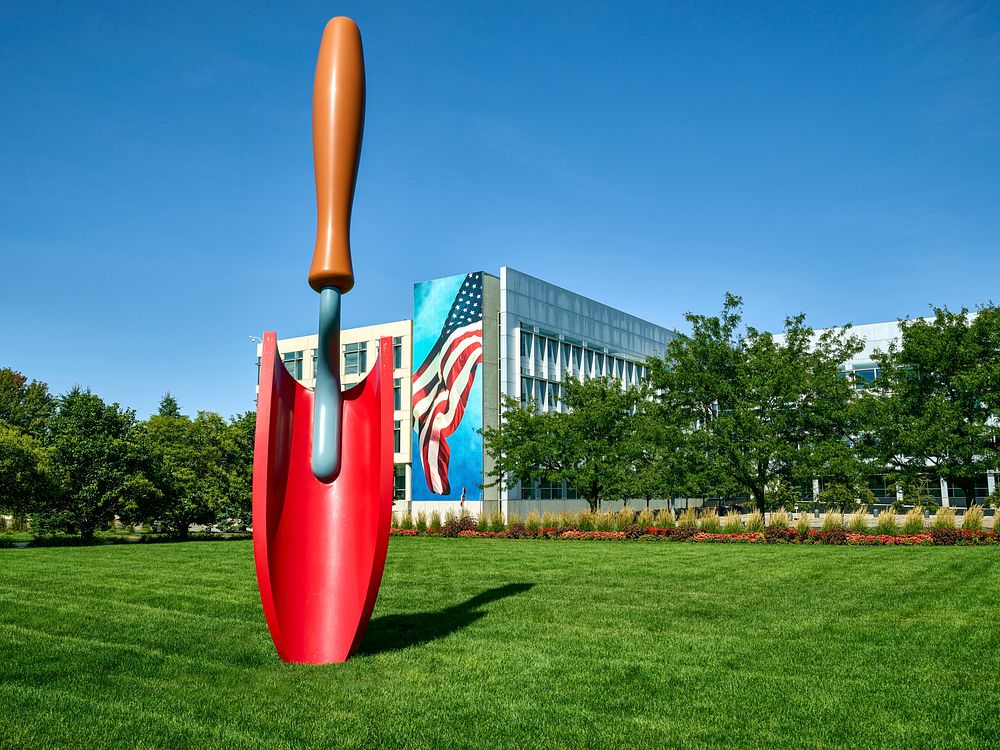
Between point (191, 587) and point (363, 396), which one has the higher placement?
point (363, 396)

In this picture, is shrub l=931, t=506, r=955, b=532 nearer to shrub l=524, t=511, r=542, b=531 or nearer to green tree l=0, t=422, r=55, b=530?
shrub l=524, t=511, r=542, b=531

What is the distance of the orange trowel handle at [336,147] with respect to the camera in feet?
26.0

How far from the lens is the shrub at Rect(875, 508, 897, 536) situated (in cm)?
2405

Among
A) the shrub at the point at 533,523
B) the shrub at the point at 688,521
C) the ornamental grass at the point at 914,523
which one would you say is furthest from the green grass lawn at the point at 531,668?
the shrub at the point at 533,523

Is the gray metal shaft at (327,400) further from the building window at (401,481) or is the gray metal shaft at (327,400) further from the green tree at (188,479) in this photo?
the building window at (401,481)

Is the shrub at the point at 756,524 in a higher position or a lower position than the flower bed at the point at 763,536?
higher

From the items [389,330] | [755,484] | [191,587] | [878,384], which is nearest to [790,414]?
[755,484]

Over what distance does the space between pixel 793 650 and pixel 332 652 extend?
4.32 m

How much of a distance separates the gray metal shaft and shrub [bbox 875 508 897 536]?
20.7 metres

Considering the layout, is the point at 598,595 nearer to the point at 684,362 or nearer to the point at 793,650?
the point at 793,650

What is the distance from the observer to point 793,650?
7.88 m

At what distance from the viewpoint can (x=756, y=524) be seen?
84.6 ft

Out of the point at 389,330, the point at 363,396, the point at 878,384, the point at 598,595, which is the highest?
the point at 389,330

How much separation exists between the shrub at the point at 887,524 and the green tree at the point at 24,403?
45506 millimetres
